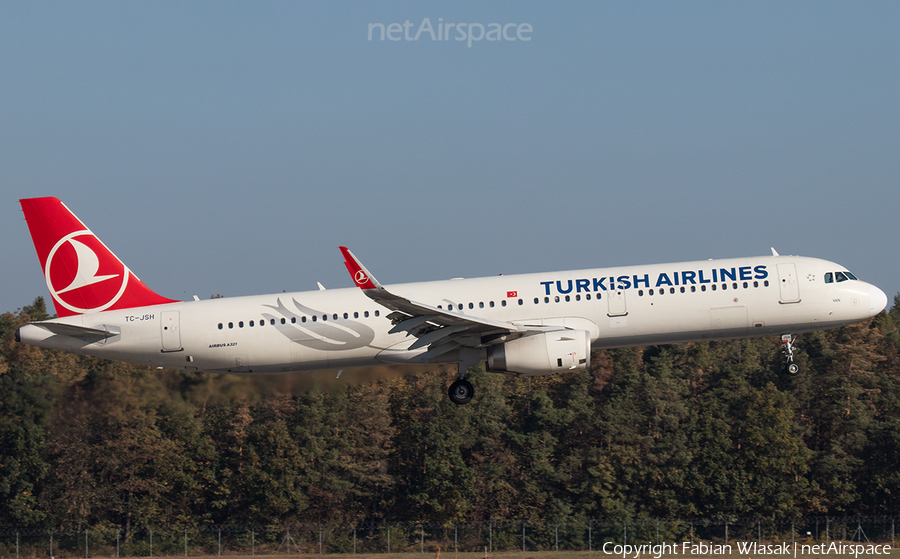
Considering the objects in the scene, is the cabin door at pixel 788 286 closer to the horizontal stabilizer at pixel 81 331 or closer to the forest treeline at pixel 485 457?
the horizontal stabilizer at pixel 81 331

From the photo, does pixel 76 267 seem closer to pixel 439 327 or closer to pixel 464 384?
pixel 439 327

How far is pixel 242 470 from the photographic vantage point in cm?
7062

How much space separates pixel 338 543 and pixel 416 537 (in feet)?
14.7

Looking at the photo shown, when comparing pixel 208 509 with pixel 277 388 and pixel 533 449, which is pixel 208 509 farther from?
pixel 277 388

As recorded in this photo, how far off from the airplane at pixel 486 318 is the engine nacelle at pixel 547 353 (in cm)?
8

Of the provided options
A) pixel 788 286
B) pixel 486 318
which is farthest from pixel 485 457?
pixel 788 286

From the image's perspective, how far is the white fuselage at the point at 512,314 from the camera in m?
35.3

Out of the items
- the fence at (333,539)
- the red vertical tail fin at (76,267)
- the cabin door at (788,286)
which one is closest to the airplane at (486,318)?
the cabin door at (788,286)

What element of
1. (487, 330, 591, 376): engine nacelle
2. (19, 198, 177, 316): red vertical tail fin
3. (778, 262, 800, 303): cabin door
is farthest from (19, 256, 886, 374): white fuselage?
(19, 198, 177, 316): red vertical tail fin

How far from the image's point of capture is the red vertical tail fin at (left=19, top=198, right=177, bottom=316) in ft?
124

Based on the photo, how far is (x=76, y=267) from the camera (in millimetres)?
38281

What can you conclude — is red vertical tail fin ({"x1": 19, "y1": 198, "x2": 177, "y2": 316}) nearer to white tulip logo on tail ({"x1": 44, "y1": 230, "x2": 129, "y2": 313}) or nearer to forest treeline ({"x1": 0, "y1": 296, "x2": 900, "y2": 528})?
white tulip logo on tail ({"x1": 44, "y1": 230, "x2": 129, "y2": 313})

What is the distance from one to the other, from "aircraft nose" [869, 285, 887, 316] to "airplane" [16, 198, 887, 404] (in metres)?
0.05

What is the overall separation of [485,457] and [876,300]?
42579mm
